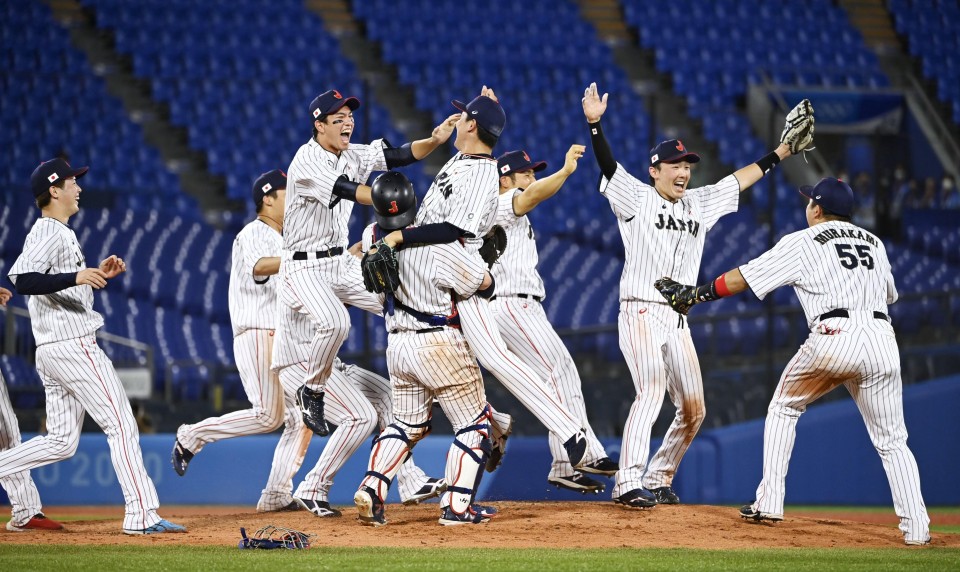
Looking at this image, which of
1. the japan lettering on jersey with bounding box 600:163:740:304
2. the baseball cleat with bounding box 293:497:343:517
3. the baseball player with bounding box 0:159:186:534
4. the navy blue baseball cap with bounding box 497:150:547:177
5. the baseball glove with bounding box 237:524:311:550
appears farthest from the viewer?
the navy blue baseball cap with bounding box 497:150:547:177

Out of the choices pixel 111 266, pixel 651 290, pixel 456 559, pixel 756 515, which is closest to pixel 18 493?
pixel 111 266

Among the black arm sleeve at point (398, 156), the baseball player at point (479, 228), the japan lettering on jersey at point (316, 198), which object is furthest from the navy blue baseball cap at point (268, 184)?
the baseball player at point (479, 228)

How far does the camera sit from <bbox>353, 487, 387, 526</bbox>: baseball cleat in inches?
257

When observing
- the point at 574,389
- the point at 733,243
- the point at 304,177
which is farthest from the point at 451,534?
the point at 733,243

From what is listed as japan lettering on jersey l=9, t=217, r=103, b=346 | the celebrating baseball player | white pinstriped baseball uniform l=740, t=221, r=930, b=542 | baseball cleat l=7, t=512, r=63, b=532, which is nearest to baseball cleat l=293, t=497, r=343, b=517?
the celebrating baseball player

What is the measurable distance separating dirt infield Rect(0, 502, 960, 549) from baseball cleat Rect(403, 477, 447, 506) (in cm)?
9

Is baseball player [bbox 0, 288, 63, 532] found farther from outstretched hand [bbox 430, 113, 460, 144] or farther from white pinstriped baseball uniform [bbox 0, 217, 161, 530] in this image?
outstretched hand [bbox 430, 113, 460, 144]

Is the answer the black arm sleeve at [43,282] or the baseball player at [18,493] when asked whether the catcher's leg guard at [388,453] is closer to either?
the black arm sleeve at [43,282]

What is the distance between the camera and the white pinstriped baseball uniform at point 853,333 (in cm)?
655

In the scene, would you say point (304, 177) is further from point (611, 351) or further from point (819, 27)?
point (819, 27)

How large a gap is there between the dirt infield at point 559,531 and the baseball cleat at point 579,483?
0.11 m

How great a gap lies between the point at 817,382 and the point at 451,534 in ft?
6.98

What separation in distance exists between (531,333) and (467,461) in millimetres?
1269

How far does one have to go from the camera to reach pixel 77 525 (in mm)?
7414
